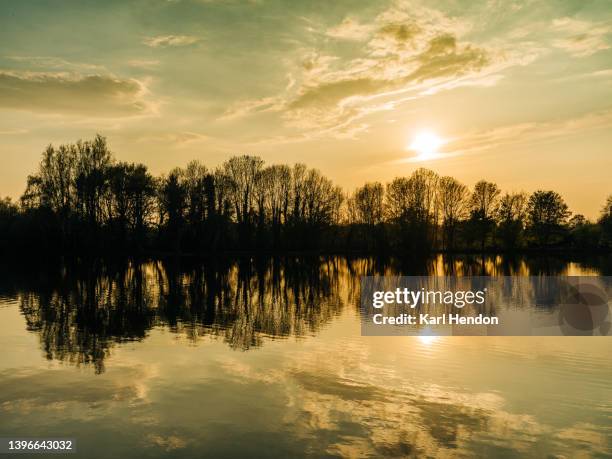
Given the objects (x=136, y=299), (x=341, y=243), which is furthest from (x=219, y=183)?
(x=136, y=299)

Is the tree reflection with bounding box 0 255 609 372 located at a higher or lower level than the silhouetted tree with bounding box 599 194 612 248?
lower

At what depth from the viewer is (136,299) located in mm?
33250

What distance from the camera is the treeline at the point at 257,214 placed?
87062 mm

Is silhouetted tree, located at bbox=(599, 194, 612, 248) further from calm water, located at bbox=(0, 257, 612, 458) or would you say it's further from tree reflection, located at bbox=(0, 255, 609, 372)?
calm water, located at bbox=(0, 257, 612, 458)

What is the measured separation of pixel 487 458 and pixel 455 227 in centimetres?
11886

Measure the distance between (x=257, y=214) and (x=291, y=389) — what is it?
335ft

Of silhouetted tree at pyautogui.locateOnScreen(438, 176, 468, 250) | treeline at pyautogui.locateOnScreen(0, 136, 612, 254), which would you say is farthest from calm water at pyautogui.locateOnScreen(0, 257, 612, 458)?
silhouetted tree at pyautogui.locateOnScreen(438, 176, 468, 250)

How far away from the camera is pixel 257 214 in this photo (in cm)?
11481

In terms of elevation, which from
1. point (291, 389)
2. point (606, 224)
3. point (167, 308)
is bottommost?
point (291, 389)

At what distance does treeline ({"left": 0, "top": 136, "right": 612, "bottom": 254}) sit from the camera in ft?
286

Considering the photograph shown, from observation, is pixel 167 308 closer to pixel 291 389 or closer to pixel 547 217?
pixel 291 389

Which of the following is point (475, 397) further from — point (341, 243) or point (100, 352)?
point (341, 243)

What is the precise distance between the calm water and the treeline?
67191mm

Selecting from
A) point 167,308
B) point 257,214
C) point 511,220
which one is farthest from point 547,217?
point 167,308
